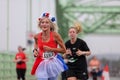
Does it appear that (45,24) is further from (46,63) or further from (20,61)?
(20,61)

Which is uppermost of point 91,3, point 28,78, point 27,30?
point 91,3

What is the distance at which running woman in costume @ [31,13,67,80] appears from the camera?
33.5ft

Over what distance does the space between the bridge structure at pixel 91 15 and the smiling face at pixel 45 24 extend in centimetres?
4108

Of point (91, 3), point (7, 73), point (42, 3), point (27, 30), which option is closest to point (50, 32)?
point (7, 73)

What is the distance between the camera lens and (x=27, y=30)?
1261 inches

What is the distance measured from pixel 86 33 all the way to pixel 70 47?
41.4 meters

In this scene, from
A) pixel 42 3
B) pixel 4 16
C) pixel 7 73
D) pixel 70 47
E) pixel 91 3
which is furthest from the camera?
pixel 91 3

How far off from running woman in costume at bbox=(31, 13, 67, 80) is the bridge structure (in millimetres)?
40897

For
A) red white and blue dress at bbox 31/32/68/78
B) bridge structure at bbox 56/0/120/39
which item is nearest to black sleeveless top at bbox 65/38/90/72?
red white and blue dress at bbox 31/32/68/78

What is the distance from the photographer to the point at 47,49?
10.1 m

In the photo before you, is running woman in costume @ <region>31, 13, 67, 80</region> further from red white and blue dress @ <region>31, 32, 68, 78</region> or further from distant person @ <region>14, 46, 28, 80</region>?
distant person @ <region>14, 46, 28, 80</region>

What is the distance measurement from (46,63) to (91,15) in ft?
148

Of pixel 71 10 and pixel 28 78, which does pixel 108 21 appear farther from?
pixel 28 78

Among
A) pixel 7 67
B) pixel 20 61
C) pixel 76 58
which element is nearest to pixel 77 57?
pixel 76 58
